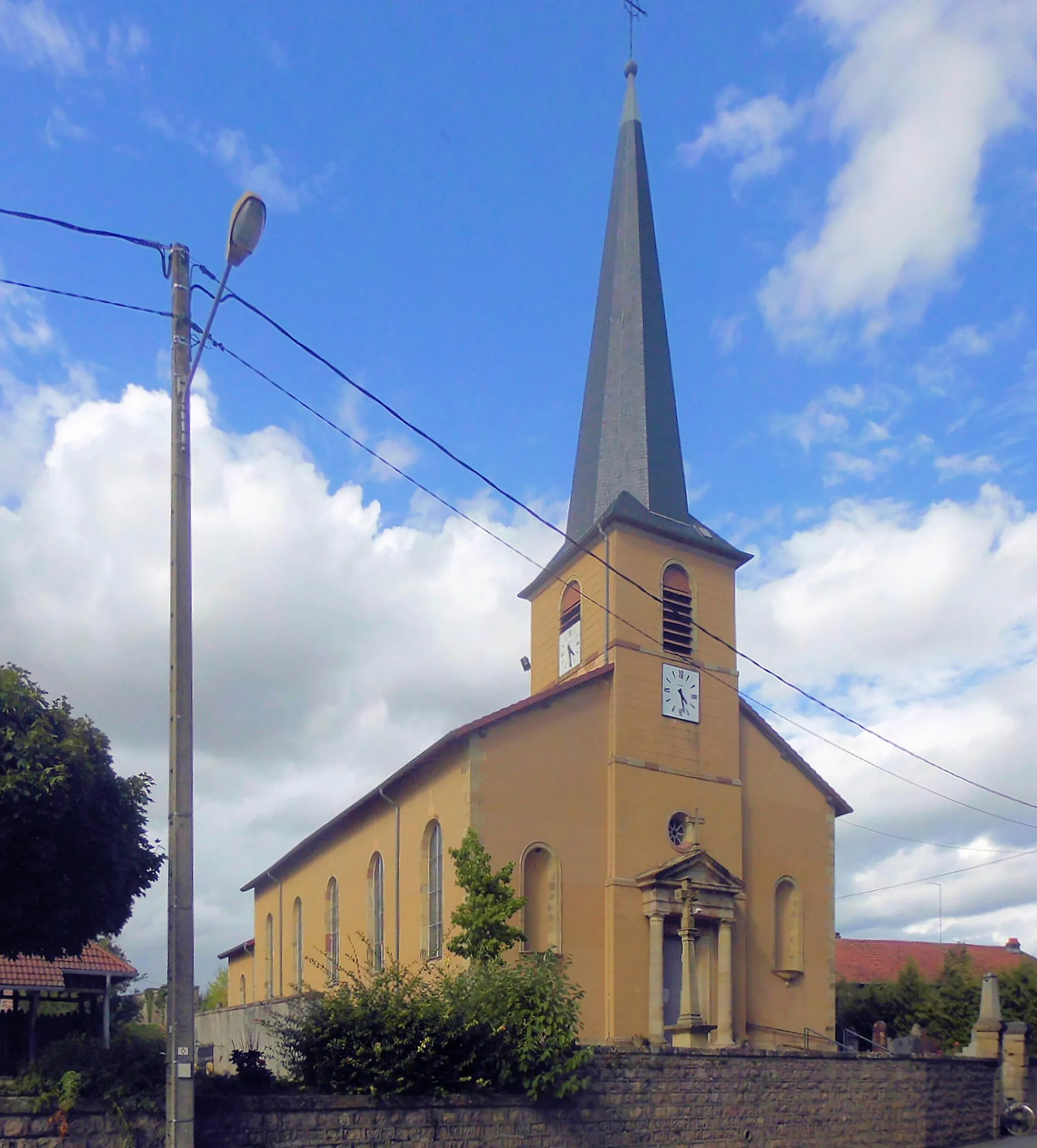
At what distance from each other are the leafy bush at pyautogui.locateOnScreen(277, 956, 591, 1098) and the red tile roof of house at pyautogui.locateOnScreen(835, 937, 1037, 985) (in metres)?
32.3

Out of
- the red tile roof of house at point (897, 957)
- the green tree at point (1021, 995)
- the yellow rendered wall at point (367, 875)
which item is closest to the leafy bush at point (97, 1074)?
the yellow rendered wall at point (367, 875)

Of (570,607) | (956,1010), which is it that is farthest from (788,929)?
(956,1010)

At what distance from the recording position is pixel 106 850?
1399 centimetres

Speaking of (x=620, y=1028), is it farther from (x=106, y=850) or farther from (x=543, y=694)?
(x=106, y=850)

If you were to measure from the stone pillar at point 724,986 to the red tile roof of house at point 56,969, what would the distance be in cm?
1334

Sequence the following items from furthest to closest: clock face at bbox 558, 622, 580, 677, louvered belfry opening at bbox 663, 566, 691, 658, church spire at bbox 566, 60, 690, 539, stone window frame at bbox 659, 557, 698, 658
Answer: church spire at bbox 566, 60, 690, 539 → clock face at bbox 558, 622, 580, 677 → louvered belfry opening at bbox 663, 566, 691, 658 → stone window frame at bbox 659, 557, 698, 658

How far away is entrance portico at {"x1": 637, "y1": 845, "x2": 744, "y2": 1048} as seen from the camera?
23172 millimetres

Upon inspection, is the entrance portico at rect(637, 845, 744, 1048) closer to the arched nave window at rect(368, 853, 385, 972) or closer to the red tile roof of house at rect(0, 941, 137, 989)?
the arched nave window at rect(368, 853, 385, 972)

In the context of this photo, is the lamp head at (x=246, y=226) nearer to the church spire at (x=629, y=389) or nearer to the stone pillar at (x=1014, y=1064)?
the church spire at (x=629, y=389)

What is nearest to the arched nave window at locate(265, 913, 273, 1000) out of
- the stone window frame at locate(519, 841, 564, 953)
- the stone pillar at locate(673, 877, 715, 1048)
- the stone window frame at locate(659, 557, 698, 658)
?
the stone window frame at locate(519, 841, 564, 953)

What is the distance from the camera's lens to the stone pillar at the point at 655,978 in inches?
A: 901

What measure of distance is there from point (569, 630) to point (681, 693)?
3.06 metres

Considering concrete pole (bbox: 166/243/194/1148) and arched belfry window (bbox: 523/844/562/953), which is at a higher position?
concrete pole (bbox: 166/243/194/1148)

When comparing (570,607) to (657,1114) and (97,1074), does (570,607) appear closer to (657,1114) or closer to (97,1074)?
(657,1114)
